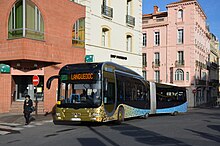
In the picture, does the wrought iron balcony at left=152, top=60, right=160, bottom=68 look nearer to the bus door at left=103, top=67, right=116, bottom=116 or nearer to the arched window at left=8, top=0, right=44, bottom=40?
the arched window at left=8, top=0, right=44, bottom=40

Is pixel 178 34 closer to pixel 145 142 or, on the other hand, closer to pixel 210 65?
pixel 210 65

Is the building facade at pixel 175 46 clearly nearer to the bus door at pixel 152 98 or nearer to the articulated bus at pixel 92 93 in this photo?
the bus door at pixel 152 98

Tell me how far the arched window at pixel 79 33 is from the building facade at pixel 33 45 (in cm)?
10

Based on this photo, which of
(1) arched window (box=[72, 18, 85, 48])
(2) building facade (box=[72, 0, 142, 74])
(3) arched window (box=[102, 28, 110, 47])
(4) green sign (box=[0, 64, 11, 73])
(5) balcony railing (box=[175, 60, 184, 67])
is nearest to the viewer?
(4) green sign (box=[0, 64, 11, 73])

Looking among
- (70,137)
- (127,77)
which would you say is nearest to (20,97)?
(127,77)

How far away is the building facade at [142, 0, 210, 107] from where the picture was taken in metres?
49.8

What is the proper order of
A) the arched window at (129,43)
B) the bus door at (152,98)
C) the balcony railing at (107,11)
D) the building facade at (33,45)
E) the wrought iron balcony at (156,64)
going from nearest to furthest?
the building facade at (33,45)
the bus door at (152,98)
the balcony railing at (107,11)
the arched window at (129,43)
the wrought iron balcony at (156,64)

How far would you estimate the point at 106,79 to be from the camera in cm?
1528

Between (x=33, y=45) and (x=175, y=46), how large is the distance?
3326cm

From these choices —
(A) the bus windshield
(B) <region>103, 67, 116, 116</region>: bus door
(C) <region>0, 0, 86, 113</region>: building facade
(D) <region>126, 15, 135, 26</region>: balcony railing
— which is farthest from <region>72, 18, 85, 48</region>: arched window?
(A) the bus windshield

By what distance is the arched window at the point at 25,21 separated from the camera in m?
20.9

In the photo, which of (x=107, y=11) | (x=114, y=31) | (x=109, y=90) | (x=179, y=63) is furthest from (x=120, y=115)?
(x=179, y=63)

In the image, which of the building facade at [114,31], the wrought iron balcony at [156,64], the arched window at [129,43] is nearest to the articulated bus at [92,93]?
the building facade at [114,31]

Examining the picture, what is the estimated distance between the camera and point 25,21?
2089cm
